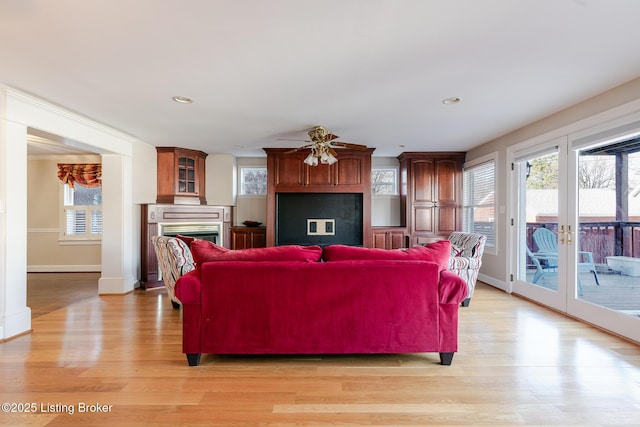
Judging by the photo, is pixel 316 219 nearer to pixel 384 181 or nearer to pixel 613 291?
pixel 384 181

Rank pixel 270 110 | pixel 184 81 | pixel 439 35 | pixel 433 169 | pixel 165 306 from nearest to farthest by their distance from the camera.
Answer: pixel 439 35 < pixel 184 81 < pixel 270 110 < pixel 165 306 < pixel 433 169

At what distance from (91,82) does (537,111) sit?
462 centimetres

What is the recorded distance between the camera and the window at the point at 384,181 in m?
6.62

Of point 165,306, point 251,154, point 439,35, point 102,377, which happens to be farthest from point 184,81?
point 251,154

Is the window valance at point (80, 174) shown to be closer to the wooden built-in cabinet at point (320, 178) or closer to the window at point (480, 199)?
the wooden built-in cabinet at point (320, 178)

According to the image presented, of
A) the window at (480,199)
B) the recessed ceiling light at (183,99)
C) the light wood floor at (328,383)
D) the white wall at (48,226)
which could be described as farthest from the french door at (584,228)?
the white wall at (48,226)

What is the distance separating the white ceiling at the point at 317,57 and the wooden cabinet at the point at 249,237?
2.50m

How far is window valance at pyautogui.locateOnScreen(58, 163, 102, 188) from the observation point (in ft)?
20.4

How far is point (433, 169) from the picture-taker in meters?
6.05

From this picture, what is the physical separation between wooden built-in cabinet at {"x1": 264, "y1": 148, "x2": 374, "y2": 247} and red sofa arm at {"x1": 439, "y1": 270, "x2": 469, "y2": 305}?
3.41 metres

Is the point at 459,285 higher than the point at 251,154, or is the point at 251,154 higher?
the point at 251,154

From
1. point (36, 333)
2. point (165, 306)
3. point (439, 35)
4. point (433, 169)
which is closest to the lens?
point (439, 35)

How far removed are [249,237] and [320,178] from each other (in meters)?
1.74

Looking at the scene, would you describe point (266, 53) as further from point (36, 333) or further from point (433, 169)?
point (433, 169)
